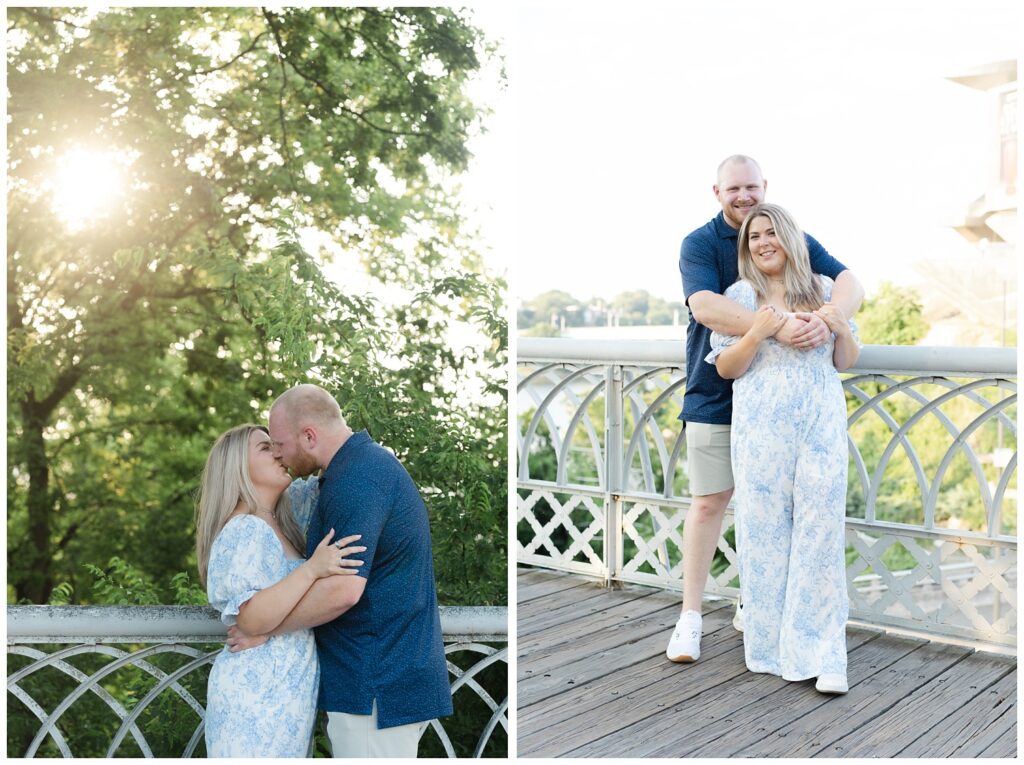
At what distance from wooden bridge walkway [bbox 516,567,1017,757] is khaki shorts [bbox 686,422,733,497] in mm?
514

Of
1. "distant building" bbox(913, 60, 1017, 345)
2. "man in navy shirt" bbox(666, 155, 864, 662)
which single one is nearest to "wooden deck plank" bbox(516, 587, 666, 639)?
"man in navy shirt" bbox(666, 155, 864, 662)

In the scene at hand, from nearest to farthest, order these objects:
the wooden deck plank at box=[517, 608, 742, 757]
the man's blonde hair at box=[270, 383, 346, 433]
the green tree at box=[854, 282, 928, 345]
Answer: the man's blonde hair at box=[270, 383, 346, 433]
the wooden deck plank at box=[517, 608, 742, 757]
the green tree at box=[854, 282, 928, 345]

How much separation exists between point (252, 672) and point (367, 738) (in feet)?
0.90

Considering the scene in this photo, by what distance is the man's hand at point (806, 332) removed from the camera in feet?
8.52

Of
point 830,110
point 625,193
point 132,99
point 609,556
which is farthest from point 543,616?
point 830,110

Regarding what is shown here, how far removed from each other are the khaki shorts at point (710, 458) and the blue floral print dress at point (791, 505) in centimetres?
17

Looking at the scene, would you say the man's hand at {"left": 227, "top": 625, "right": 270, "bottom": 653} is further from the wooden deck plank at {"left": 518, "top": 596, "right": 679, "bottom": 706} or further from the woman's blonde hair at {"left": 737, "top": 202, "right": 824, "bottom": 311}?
the woman's blonde hair at {"left": 737, "top": 202, "right": 824, "bottom": 311}

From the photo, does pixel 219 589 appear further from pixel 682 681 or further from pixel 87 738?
pixel 87 738

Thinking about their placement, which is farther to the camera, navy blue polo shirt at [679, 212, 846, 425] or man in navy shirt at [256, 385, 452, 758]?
navy blue polo shirt at [679, 212, 846, 425]

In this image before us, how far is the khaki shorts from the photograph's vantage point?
2.92m

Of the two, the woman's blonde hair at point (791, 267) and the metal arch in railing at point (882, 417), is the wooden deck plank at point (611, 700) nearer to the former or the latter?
the metal arch in railing at point (882, 417)

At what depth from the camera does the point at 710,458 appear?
115 inches

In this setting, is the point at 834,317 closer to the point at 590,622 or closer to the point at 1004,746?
the point at 1004,746

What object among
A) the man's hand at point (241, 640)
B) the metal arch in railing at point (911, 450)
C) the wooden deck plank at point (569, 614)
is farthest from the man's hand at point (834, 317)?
the man's hand at point (241, 640)
